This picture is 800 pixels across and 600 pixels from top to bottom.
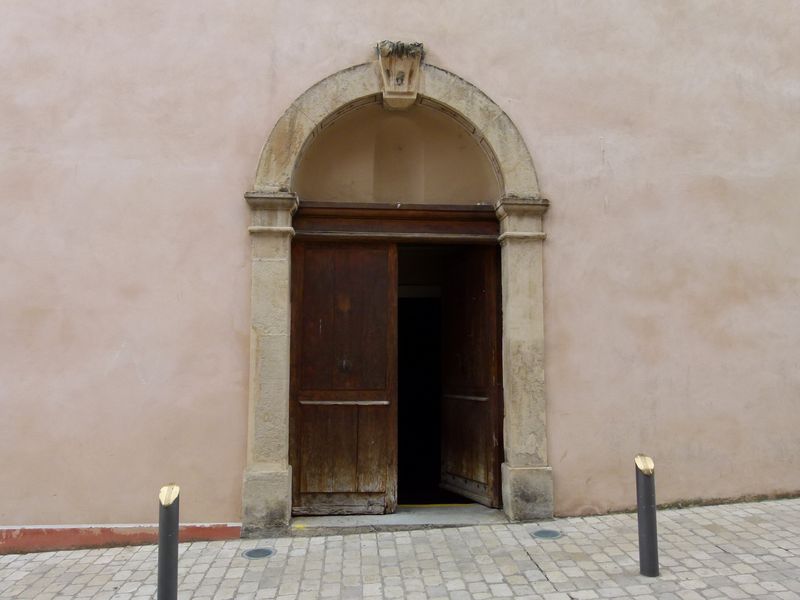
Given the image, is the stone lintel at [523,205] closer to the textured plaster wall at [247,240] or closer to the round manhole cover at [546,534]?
the textured plaster wall at [247,240]

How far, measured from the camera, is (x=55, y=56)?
4836 mm

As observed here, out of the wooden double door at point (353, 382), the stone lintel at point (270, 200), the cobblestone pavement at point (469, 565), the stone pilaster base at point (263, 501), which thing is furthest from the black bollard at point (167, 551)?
the stone lintel at point (270, 200)

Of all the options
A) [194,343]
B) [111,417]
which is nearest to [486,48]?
[194,343]

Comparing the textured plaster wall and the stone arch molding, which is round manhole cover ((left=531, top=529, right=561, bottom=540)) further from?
the stone arch molding

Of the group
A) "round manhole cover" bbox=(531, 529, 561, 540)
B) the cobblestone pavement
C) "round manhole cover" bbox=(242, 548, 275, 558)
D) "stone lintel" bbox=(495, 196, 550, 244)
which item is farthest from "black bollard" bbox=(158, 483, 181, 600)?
"stone lintel" bbox=(495, 196, 550, 244)


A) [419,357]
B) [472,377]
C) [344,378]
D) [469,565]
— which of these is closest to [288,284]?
[344,378]

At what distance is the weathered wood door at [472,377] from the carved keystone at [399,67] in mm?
1599

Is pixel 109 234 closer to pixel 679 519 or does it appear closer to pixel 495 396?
pixel 495 396

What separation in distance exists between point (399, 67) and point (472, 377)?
113 inches

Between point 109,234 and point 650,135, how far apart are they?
4.69 metres

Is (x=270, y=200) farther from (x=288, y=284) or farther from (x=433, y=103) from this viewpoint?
(x=433, y=103)

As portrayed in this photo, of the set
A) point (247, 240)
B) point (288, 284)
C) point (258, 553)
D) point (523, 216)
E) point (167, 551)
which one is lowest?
point (258, 553)

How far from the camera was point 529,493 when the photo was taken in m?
4.81

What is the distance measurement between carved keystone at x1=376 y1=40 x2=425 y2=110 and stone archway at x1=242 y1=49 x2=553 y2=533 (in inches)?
2.5
